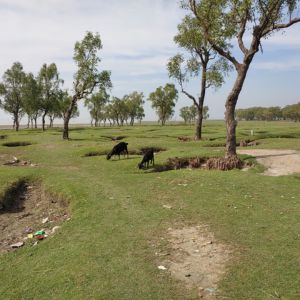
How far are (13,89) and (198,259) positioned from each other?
8431 cm

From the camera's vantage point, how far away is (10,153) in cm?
3488

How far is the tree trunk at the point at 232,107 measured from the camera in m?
24.9

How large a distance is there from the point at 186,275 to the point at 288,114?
17609cm

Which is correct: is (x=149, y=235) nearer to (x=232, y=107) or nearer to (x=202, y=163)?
(x=202, y=163)

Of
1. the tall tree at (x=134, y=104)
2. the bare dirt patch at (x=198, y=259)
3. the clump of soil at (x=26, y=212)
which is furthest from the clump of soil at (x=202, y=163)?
the tall tree at (x=134, y=104)

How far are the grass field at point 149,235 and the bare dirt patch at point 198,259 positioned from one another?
0.25m

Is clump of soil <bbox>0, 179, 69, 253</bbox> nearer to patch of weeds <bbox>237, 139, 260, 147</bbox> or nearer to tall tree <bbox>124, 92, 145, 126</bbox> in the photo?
patch of weeds <bbox>237, 139, 260, 147</bbox>

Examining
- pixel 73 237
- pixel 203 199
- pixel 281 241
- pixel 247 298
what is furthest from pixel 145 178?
pixel 247 298

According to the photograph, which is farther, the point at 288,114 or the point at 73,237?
the point at 288,114

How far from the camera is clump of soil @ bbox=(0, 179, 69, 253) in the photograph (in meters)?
14.1

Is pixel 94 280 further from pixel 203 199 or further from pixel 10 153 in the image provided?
pixel 10 153

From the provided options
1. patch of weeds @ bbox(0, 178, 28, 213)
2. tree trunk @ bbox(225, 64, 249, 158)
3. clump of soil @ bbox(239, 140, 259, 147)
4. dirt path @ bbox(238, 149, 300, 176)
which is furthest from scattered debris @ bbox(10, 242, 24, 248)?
clump of soil @ bbox(239, 140, 259, 147)

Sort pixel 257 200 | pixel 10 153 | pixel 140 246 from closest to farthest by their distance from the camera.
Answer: pixel 140 246 < pixel 257 200 < pixel 10 153

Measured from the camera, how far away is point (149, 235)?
12.2 m
